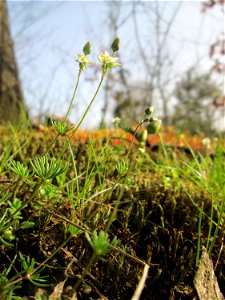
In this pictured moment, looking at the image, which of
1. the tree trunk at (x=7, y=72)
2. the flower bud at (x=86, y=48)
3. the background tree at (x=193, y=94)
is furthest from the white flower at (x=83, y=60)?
the background tree at (x=193, y=94)

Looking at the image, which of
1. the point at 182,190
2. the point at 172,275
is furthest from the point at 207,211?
the point at 172,275

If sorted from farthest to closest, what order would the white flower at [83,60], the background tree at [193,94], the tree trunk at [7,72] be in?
the background tree at [193,94], the tree trunk at [7,72], the white flower at [83,60]

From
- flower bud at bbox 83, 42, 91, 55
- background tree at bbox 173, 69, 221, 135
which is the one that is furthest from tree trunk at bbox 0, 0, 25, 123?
background tree at bbox 173, 69, 221, 135

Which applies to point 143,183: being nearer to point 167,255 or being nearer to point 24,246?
point 167,255

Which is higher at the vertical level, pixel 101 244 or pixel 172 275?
pixel 101 244

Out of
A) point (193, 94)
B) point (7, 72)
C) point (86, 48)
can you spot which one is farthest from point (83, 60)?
point (193, 94)

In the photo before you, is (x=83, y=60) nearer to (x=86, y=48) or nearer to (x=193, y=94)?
(x=86, y=48)

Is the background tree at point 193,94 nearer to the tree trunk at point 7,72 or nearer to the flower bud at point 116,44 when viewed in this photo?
the tree trunk at point 7,72

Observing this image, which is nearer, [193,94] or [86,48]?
[86,48]
